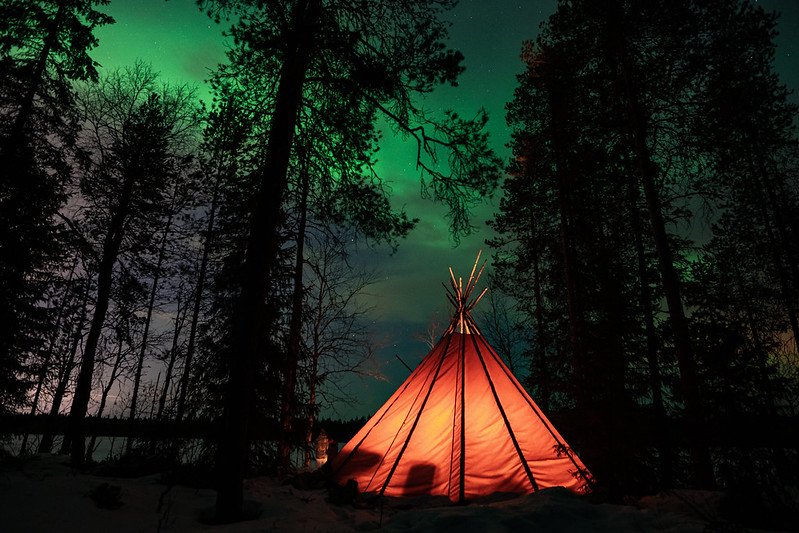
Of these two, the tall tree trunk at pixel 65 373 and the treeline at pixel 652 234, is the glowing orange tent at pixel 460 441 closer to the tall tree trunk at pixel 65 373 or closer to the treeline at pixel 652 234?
the treeline at pixel 652 234

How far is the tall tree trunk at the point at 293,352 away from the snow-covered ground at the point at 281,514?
3.19 metres

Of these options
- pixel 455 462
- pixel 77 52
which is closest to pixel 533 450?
pixel 455 462

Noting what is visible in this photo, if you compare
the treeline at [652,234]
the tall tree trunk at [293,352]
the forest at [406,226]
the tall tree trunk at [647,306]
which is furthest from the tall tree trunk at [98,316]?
the tall tree trunk at [647,306]

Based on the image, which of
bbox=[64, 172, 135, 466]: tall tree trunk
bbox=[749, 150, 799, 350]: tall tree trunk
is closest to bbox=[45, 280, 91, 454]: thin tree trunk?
bbox=[64, 172, 135, 466]: tall tree trunk

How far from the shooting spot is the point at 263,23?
486 cm

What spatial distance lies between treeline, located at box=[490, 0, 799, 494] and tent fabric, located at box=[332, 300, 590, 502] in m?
0.63

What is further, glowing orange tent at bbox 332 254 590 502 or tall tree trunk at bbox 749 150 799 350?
tall tree trunk at bbox 749 150 799 350

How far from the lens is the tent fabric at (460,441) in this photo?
17.8 ft

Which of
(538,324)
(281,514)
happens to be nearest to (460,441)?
(281,514)

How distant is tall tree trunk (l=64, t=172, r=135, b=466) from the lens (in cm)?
888

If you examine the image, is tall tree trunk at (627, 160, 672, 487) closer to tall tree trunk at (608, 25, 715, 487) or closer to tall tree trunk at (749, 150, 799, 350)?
tall tree trunk at (608, 25, 715, 487)

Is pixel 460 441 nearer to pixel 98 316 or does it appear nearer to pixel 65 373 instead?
pixel 98 316

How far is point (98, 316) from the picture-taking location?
9672mm

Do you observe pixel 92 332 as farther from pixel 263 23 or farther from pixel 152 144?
pixel 263 23
